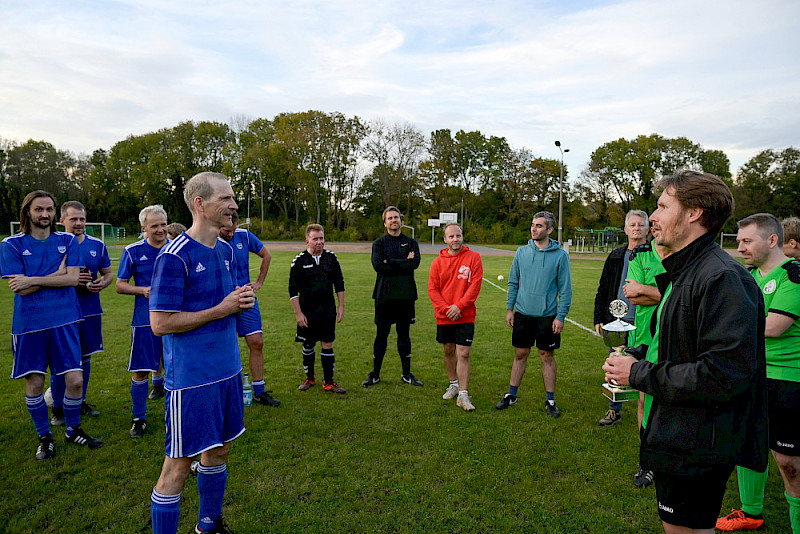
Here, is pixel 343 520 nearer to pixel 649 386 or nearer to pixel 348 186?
pixel 649 386

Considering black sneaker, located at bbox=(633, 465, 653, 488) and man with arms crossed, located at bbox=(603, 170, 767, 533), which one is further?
black sneaker, located at bbox=(633, 465, 653, 488)

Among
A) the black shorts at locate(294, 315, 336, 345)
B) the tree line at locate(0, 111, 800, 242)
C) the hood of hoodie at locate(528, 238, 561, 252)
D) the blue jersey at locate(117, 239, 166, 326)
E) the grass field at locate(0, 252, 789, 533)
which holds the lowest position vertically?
the grass field at locate(0, 252, 789, 533)

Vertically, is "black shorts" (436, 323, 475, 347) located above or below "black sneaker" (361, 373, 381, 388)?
above

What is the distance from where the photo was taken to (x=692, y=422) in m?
1.75

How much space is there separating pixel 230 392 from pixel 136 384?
2.31 metres

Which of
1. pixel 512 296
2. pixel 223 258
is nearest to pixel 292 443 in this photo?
pixel 223 258

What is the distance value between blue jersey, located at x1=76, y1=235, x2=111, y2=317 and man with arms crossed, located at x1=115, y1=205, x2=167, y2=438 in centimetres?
25

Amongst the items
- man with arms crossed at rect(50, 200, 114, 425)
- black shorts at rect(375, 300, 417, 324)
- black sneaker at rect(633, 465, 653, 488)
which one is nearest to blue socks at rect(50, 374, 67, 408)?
man with arms crossed at rect(50, 200, 114, 425)

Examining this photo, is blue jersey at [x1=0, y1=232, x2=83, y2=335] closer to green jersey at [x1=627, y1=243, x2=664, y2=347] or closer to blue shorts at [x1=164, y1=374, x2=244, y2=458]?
blue shorts at [x1=164, y1=374, x2=244, y2=458]

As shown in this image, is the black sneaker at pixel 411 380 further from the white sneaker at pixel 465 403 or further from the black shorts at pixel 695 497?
the black shorts at pixel 695 497

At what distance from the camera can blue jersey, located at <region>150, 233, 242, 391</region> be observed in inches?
95.6

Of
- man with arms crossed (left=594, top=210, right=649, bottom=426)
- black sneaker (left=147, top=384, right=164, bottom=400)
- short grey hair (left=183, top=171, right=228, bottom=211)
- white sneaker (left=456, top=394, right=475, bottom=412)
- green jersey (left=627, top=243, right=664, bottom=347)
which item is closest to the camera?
short grey hair (left=183, top=171, right=228, bottom=211)

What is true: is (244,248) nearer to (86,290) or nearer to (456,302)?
(86,290)

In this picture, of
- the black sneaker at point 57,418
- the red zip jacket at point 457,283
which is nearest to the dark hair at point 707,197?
the red zip jacket at point 457,283
